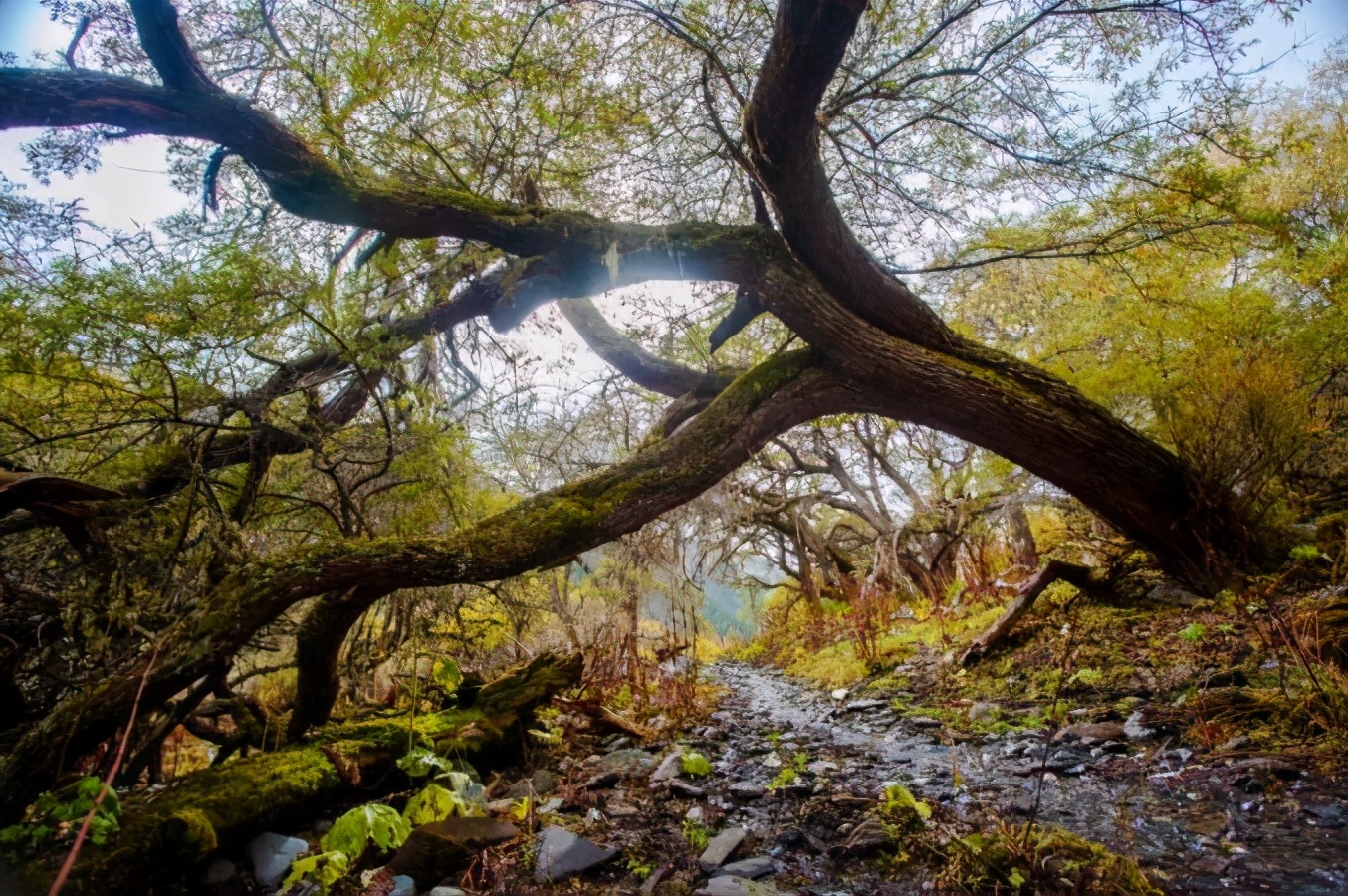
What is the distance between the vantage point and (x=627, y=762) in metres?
4.18

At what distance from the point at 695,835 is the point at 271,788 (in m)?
2.25

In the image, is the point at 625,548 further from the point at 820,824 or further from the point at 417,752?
the point at 820,824

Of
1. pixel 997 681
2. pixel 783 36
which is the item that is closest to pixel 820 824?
pixel 997 681

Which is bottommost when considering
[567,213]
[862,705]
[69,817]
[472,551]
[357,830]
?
[862,705]

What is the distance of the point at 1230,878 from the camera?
1947mm

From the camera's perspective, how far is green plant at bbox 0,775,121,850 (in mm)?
2283

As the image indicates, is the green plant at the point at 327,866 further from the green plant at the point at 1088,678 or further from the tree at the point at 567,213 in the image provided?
the green plant at the point at 1088,678

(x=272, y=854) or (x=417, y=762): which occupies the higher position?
(x=417, y=762)

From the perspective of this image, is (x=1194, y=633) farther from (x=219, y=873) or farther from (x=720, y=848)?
(x=219, y=873)

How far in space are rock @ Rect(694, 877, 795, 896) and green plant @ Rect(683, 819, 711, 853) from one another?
362 mm

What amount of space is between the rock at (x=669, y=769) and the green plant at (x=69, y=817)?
261 centimetres

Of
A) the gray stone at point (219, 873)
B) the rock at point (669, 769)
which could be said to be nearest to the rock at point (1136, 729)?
the rock at point (669, 769)

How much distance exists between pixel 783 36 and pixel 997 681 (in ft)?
17.5

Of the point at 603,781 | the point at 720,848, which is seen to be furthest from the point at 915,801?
the point at 603,781
